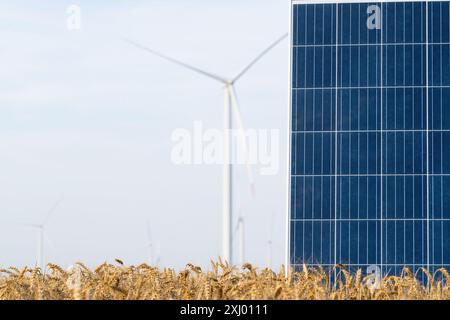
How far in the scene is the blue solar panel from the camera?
27109mm

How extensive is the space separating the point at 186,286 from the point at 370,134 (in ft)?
51.1

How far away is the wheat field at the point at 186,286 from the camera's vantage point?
11539mm

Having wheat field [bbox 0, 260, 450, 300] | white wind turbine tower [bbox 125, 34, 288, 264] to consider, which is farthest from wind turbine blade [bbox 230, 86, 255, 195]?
wheat field [bbox 0, 260, 450, 300]

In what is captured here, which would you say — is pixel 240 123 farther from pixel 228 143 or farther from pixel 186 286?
pixel 186 286

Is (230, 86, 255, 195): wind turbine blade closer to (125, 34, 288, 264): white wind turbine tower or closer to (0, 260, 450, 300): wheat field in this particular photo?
(125, 34, 288, 264): white wind turbine tower

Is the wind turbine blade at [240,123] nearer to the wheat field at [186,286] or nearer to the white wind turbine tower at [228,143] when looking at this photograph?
the white wind turbine tower at [228,143]

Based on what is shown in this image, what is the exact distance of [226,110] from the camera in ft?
101

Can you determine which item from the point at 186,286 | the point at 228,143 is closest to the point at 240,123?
the point at 228,143

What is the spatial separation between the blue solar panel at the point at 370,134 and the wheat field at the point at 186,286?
12.2 meters

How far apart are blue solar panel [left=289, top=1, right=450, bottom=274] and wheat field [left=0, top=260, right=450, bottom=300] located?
40.1 ft

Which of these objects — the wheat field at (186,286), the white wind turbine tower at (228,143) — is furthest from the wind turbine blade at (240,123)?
the wheat field at (186,286)

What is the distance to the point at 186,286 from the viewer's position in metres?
13.1

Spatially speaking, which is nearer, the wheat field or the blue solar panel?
the wheat field
